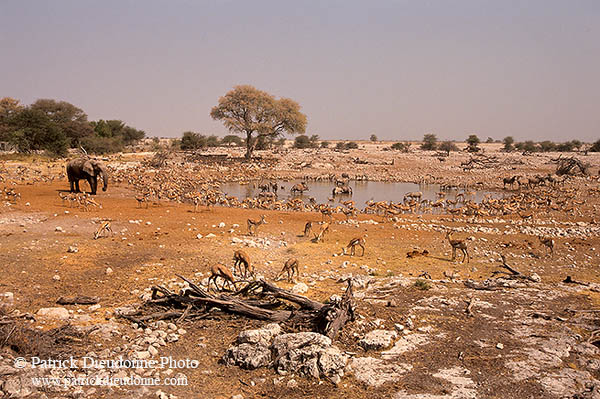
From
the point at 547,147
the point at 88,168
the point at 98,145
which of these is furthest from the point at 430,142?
the point at 88,168

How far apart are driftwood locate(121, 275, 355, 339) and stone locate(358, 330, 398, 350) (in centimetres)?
49

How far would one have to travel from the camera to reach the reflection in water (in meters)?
32.8

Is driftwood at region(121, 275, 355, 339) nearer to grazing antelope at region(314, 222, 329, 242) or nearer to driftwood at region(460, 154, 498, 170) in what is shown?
grazing antelope at region(314, 222, 329, 242)

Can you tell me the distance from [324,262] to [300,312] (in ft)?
18.0

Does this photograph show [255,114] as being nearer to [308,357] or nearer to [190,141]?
[190,141]

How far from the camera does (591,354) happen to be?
6359mm

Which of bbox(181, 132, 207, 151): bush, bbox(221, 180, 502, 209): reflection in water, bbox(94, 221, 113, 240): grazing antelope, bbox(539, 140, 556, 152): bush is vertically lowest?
bbox(221, 180, 502, 209): reflection in water

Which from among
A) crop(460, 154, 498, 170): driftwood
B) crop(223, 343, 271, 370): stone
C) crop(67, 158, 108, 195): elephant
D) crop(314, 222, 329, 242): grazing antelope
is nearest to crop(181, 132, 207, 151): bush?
crop(460, 154, 498, 170): driftwood

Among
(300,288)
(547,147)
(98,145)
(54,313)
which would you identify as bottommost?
(300,288)

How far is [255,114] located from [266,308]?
4938 centimetres

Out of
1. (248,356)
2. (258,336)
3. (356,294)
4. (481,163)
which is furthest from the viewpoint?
(481,163)

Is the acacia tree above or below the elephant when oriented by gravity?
above

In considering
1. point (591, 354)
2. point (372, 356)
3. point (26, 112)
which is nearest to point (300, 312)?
point (372, 356)

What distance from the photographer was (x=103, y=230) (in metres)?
14.5
